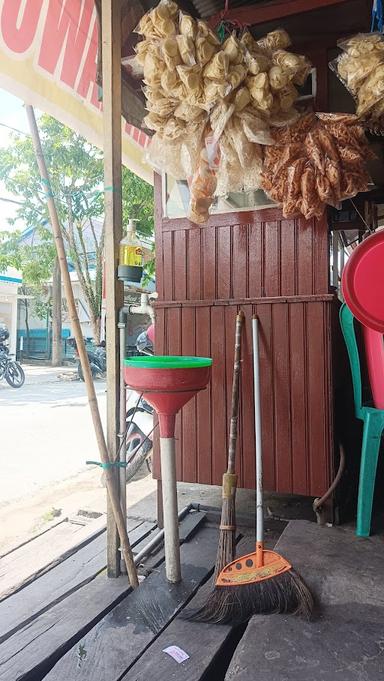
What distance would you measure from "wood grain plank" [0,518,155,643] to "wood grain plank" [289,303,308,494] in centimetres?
101

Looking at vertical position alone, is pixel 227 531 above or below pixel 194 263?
below

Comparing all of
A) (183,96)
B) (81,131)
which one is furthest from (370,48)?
(81,131)

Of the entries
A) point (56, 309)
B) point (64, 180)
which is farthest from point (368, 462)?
point (56, 309)

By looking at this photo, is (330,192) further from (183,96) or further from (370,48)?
(183,96)

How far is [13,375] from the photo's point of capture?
40.9ft

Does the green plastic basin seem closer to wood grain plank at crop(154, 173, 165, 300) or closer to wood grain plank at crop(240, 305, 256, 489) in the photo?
wood grain plank at crop(240, 305, 256, 489)

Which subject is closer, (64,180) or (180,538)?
(180,538)

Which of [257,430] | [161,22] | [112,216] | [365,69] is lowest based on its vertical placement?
[257,430]

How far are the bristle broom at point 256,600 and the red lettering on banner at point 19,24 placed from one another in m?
2.63

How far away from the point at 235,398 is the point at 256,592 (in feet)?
3.05

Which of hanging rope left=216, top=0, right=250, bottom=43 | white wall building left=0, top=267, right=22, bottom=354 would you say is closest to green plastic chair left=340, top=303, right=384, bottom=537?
hanging rope left=216, top=0, right=250, bottom=43

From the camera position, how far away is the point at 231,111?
2.16m

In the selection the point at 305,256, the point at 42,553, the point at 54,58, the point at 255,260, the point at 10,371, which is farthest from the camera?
the point at 10,371

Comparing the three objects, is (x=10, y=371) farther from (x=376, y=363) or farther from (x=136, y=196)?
(x=376, y=363)
